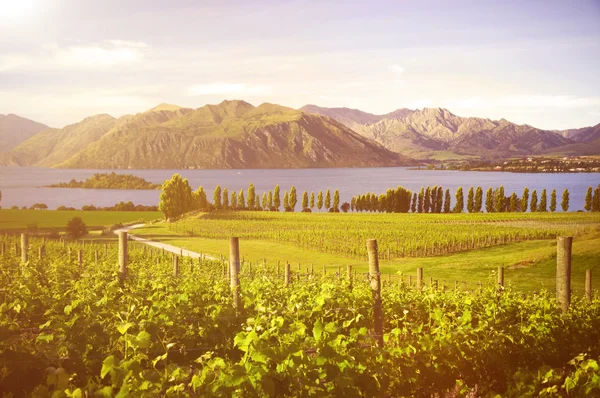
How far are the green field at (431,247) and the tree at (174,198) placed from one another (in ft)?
16.1

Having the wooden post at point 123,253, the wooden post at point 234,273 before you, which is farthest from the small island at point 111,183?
the wooden post at point 234,273

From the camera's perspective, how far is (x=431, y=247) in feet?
143

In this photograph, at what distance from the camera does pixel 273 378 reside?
13.4 ft

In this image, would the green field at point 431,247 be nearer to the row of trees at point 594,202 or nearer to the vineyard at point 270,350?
the vineyard at point 270,350

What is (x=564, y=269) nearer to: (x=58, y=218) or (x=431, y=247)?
(x=431, y=247)

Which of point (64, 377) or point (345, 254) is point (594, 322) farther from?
point (345, 254)

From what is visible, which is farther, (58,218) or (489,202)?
(489,202)

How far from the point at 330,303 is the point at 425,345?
2.61m

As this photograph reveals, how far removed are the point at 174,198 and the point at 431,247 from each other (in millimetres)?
47924

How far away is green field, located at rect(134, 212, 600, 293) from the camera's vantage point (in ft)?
92.2

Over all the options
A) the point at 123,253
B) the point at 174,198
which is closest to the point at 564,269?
the point at 123,253

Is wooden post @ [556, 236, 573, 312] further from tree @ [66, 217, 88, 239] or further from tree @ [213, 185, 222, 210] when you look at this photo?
tree @ [213, 185, 222, 210]

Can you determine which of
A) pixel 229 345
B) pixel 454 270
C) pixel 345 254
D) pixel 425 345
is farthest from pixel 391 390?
pixel 345 254

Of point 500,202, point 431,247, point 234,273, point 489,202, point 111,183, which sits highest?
point 111,183
